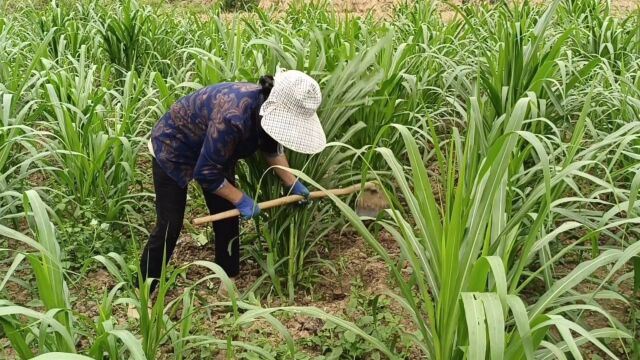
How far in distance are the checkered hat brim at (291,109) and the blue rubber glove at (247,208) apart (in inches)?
11.7

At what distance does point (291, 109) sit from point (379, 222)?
0.51 metres

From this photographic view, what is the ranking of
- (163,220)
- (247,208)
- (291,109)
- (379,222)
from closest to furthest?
(379,222) → (291,109) → (247,208) → (163,220)

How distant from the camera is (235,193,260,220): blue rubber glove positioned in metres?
2.19

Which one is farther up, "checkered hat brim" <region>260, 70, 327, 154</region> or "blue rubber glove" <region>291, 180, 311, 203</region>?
"checkered hat brim" <region>260, 70, 327, 154</region>

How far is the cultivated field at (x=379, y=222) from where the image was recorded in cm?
142

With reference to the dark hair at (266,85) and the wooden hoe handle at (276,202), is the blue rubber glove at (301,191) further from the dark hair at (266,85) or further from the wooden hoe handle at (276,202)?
the dark hair at (266,85)

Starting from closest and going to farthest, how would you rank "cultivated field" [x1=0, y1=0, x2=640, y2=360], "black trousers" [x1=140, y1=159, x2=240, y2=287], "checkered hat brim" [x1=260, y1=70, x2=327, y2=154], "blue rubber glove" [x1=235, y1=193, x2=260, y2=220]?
"cultivated field" [x1=0, y1=0, x2=640, y2=360] < "checkered hat brim" [x1=260, y1=70, x2=327, y2=154] < "blue rubber glove" [x1=235, y1=193, x2=260, y2=220] < "black trousers" [x1=140, y1=159, x2=240, y2=287]

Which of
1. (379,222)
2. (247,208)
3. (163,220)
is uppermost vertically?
(379,222)

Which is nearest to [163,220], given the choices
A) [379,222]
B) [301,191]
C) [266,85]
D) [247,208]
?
[247,208]

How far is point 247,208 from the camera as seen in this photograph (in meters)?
2.21

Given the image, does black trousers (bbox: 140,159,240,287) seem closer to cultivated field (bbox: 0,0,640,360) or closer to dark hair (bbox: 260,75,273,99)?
cultivated field (bbox: 0,0,640,360)

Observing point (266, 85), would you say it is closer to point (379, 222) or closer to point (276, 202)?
point (276, 202)

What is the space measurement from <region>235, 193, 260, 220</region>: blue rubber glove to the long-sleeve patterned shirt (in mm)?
113

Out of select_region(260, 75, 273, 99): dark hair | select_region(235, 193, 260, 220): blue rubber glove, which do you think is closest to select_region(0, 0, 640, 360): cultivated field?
select_region(235, 193, 260, 220): blue rubber glove
